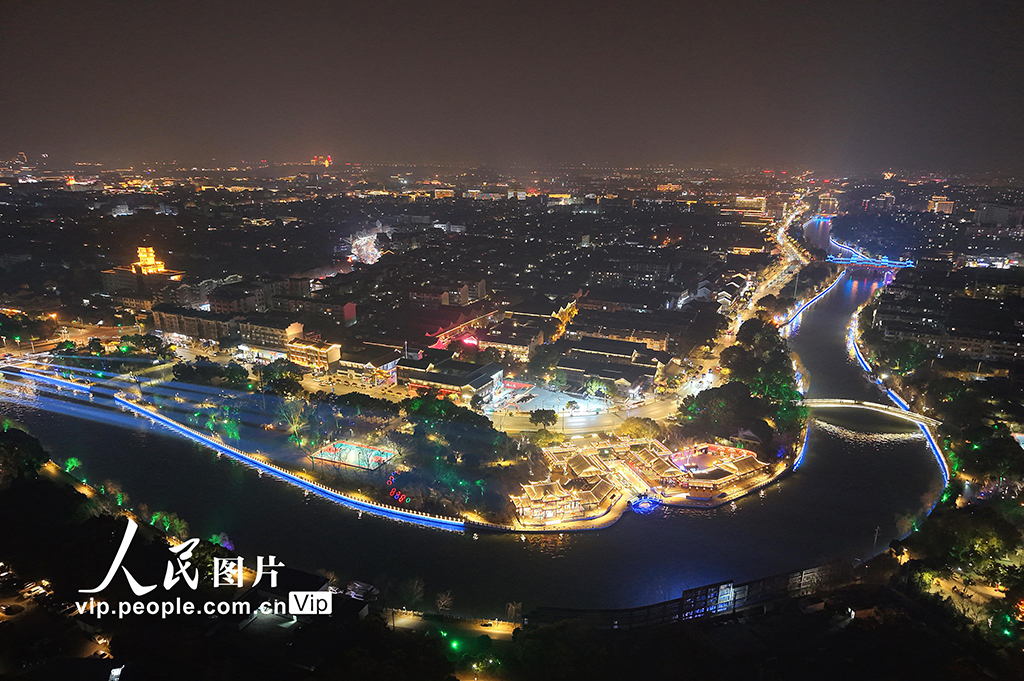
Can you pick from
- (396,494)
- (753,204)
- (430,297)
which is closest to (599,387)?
(396,494)

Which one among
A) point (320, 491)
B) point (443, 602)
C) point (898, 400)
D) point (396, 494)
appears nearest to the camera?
point (443, 602)

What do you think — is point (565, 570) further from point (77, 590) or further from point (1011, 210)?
point (1011, 210)

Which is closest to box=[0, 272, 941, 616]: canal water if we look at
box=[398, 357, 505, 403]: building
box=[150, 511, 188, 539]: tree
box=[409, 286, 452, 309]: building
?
box=[150, 511, 188, 539]: tree

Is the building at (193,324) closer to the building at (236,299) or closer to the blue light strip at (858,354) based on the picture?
the building at (236,299)

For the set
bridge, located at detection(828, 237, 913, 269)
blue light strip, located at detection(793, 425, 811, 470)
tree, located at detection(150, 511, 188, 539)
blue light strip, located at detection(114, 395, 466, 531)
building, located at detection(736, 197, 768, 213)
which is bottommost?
blue light strip, located at detection(114, 395, 466, 531)

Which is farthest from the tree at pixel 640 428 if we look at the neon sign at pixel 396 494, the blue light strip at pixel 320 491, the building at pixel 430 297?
the building at pixel 430 297

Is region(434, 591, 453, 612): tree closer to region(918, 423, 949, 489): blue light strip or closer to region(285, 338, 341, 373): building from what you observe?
region(918, 423, 949, 489): blue light strip

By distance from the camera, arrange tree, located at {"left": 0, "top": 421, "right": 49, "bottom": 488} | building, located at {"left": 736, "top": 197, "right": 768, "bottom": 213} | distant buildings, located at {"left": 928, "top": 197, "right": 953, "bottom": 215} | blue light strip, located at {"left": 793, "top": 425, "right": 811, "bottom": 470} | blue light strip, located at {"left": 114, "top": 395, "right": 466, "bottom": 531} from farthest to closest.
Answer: building, located at {"left": 736, "top": 197, "right": 768, "bottom": 213}, distant buildings, located at {"left": 928, "top": 197, "right": 953, "bottom": 215}, blue light strip, located at {"left": 793, "top": 425, "right": 811, "bottom": 470}, blue light strip, located at {"left": 114, "top": 395, "right": 466, "bottom": 531}, tree, located at {"left": 0, "top": 421, "right": 49, "bottom": 488}

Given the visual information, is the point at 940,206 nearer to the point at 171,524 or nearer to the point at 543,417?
the point at 543,417
